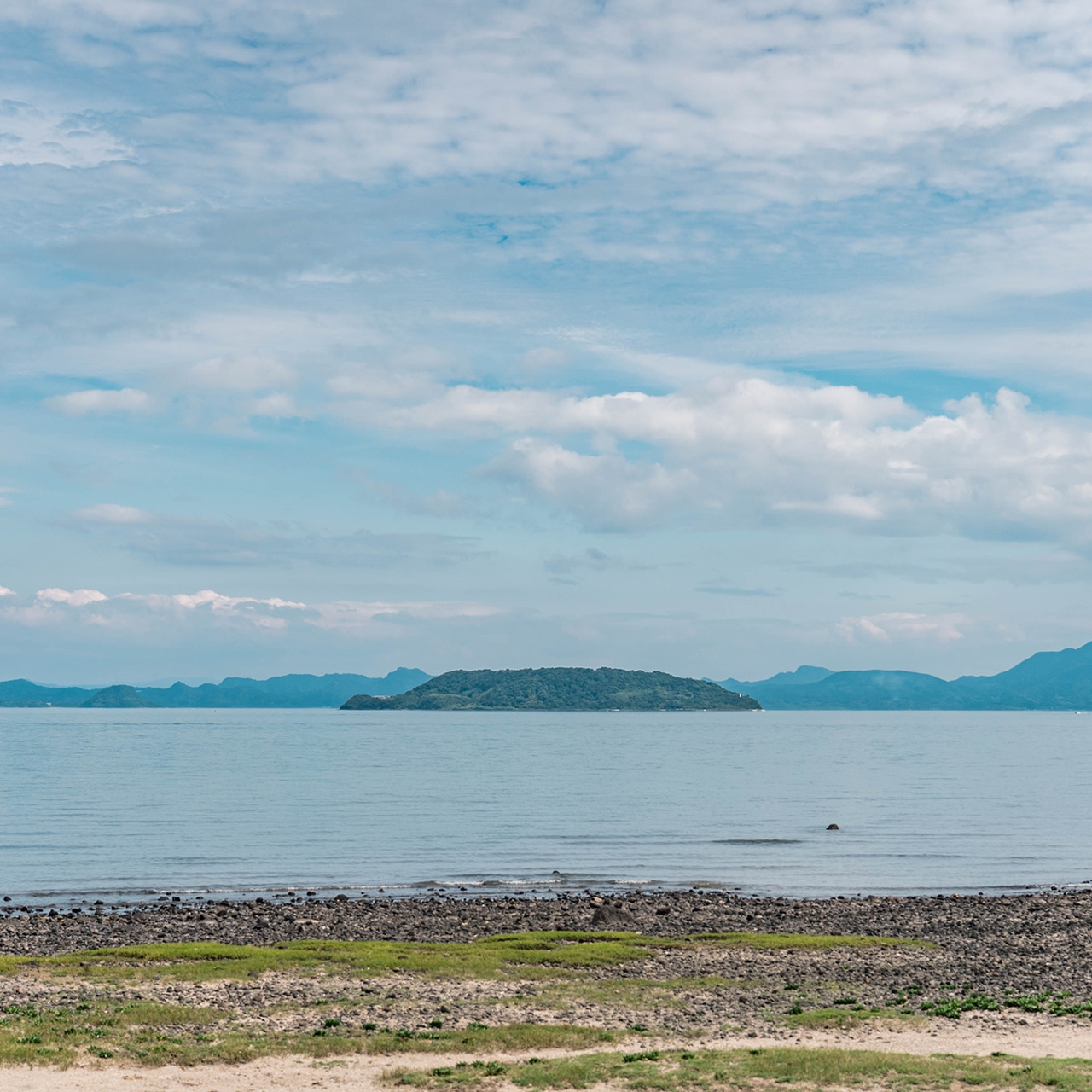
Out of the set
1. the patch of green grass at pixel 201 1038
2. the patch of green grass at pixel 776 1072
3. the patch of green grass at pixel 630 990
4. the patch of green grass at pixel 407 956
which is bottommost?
the patch of green grass at pixel 407 956

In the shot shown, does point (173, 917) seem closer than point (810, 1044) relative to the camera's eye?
No

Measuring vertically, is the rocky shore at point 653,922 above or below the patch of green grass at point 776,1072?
below

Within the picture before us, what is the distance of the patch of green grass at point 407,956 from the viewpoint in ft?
93.8

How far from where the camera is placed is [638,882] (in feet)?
174

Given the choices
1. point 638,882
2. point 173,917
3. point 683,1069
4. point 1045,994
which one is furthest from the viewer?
point 638,882

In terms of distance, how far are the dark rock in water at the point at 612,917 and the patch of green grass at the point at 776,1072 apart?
62.9 feet

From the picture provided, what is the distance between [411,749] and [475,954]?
515 ft

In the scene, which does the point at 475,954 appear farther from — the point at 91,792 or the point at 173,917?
the point at 91,792

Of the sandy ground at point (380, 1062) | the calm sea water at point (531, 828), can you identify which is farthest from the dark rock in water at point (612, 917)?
the sandy ground at point (380, 1062)

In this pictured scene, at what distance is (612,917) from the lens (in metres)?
39.5

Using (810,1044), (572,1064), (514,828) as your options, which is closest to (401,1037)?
(572,1064)

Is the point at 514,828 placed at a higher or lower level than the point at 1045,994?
lower

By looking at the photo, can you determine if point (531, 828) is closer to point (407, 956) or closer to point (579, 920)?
point (579, 920)

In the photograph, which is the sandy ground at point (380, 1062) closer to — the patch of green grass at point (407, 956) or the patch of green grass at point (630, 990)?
the patch of green grass at point (630, 990)
